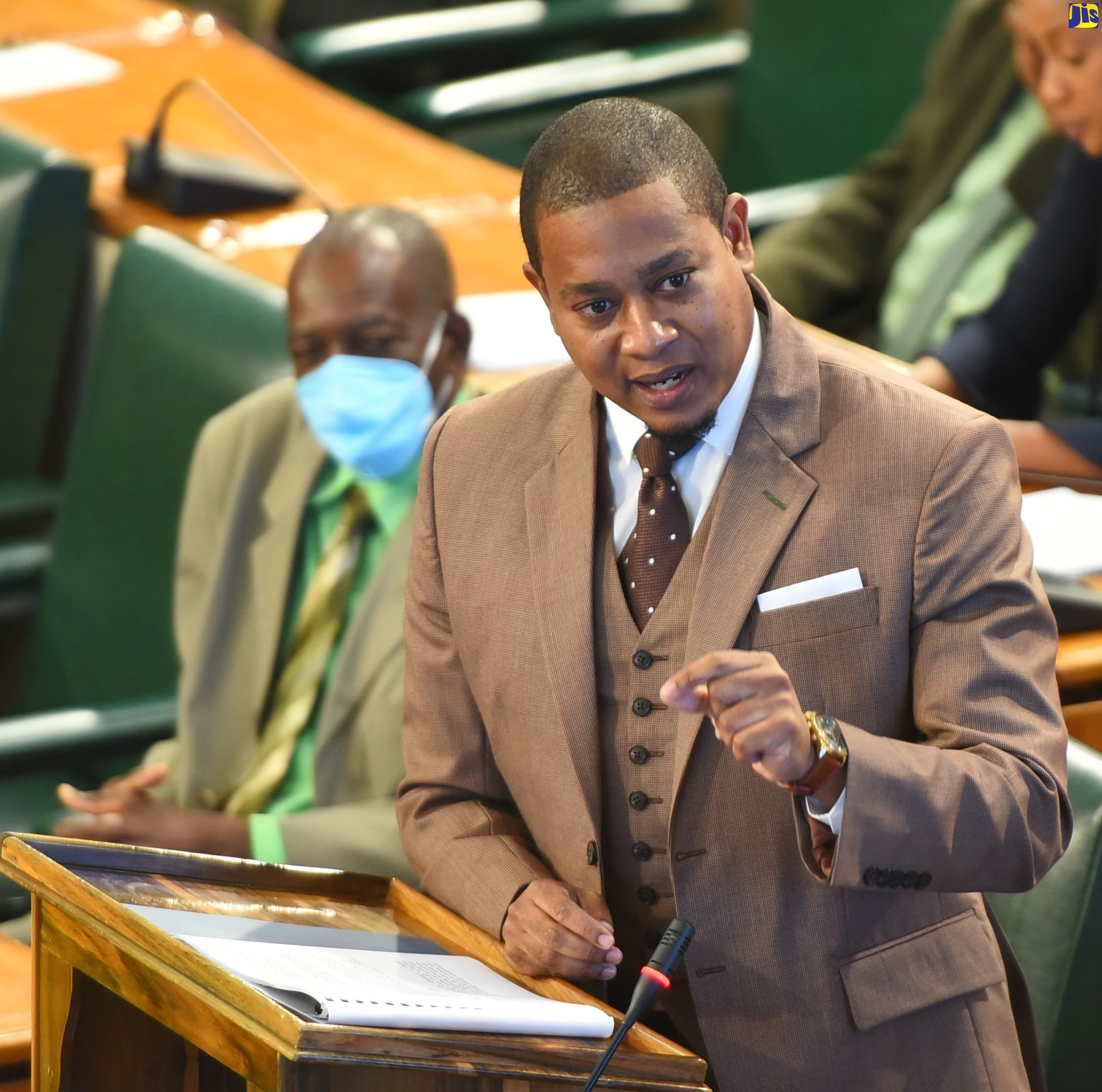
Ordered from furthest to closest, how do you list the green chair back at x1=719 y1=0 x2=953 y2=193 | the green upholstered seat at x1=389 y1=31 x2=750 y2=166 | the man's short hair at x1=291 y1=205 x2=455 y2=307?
1. the green upholstered seat at x1=389 y1=31 x2=750 y2=166
2. the green chair back at x1=719 y1=0 x2=953 y2=193
3. the man's short hair at x1=291 y1=205 x2=455 y2=307

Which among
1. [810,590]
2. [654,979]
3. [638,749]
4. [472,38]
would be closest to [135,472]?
[638,749]

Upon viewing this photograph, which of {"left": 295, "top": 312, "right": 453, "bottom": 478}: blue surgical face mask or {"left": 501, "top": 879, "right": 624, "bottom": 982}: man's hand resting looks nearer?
{"left": 501, "top": 879, "right": 624, "bottom": 982}: man's hand resting

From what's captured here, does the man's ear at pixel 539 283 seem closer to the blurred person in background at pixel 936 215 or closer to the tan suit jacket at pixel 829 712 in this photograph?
the tan suit jacket at pixel 829 712

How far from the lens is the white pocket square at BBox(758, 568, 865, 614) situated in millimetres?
1459

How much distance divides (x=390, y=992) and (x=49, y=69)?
3338mm

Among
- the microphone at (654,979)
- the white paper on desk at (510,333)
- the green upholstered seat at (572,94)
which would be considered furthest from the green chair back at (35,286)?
the microphone at (654,979)

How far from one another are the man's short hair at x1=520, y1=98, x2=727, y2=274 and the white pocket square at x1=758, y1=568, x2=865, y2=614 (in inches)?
11.4

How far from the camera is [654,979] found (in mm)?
1304

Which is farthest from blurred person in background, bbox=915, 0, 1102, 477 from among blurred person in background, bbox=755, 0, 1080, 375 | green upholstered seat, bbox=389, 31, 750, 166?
green upholstered seat, bbox=389, 31, 750, 166

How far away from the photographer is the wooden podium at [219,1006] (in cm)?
125

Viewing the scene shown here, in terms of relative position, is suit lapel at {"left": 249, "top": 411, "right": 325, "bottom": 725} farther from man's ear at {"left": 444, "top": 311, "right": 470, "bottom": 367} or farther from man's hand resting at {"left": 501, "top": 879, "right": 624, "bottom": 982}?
man's hand resting at {"left": 501, "top": 879, "right": 624, "bottom": 982}

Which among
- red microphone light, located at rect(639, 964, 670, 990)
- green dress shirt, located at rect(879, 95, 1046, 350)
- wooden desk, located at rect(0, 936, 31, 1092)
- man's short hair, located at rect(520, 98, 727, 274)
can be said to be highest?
green dress shirt, located at rect(879, 95, 1046, 350)

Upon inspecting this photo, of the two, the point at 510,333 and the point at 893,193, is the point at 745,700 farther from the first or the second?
the point at 893,193

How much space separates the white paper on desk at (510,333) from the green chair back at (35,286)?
76 cm
